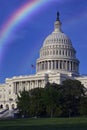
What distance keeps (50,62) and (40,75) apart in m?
12.9

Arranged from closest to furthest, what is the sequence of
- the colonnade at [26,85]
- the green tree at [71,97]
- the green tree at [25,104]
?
the green tree at [71,97] → the green tree at [25,104] → the colonnade at [26,85]

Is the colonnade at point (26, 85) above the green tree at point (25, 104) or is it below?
above

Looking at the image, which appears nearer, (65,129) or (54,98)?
(65,129)

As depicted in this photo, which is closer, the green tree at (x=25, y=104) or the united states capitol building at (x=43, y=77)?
the green tree at (x=25, y=104)

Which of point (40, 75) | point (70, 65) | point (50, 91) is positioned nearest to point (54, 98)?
point (50, 91)

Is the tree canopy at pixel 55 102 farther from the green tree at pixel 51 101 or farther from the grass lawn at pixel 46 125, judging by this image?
the grass lawn at pixel 46 125

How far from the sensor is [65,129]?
146 ft

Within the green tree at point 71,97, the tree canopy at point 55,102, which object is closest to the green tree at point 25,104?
the tree canopy at point 55,102

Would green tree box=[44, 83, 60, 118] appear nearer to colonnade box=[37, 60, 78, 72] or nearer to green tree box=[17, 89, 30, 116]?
green tree box=[17, 89, 30, 116]

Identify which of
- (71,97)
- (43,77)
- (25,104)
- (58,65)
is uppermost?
(58,65)

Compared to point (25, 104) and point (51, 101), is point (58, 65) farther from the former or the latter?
point (51, 101)

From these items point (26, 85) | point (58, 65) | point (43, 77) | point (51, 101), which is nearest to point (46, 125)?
point (51, 101)

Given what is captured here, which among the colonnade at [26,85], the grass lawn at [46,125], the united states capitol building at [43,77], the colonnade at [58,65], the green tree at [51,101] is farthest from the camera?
the colonnade at [58,65]

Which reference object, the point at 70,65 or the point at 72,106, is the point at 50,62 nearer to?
the point at 70,65
